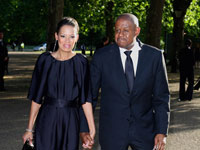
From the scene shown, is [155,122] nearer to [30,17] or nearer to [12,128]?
[12,128]

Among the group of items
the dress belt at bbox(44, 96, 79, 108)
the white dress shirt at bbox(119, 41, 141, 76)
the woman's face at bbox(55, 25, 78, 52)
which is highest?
the woman's face at bbox(55, 25, 78, 52)

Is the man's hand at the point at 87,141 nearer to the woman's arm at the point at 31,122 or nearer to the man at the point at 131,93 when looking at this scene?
the man at the point at 131,93

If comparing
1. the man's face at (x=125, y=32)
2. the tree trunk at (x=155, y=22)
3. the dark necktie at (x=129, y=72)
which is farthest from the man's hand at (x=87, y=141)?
the tree trunk at (x=155, y=22)

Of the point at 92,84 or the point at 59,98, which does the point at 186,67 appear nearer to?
the point at 92,84

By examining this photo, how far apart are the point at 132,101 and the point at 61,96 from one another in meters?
0.64

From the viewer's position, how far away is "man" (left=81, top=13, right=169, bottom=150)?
11.4 ft

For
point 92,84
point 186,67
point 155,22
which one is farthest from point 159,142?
point 155,22

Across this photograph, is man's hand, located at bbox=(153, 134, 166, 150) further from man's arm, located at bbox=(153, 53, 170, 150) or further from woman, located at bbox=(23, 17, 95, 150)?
woman, located at bbox=(23, 17, 95, 150)

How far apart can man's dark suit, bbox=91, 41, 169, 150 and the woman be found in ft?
0.63

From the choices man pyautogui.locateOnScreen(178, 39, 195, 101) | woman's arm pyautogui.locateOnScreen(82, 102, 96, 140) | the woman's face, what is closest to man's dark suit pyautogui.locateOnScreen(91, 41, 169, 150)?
woman's arm pyautogui.locateOnScreen(82, 102, 96, 140)

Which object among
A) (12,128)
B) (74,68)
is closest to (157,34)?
(12,128)

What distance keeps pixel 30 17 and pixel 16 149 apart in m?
23.8

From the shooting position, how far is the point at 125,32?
3527 millimetres

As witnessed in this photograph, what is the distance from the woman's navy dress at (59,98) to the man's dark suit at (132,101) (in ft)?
0.63
